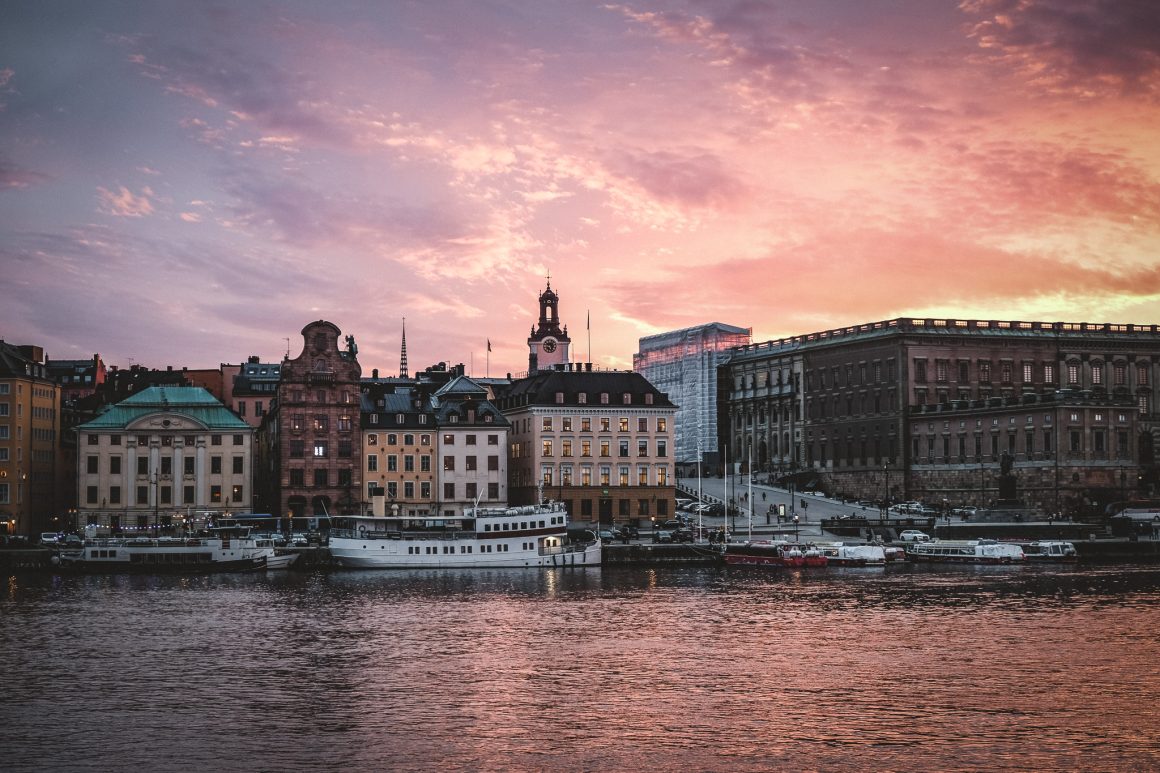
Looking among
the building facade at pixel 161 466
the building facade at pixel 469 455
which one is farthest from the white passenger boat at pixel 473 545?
the building facade at pixel 469 455

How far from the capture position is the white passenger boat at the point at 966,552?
150125 mm

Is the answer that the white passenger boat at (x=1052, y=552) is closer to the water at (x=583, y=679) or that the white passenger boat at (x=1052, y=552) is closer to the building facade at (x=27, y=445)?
the water at (x=583, y=679)

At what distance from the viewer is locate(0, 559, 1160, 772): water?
52.9m

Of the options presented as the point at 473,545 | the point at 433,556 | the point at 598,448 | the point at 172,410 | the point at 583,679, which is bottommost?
the point at 583,679

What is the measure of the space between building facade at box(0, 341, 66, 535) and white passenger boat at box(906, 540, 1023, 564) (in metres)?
89.5

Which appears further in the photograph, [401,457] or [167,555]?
[401,457]

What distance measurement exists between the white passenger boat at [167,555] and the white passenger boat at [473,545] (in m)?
7.32

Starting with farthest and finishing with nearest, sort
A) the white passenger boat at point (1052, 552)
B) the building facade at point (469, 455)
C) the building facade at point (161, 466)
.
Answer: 1. the building facade at point (469, 455)
2. the building facade at point (161, 466)
3. the white passenger boat at point (1052, 552)

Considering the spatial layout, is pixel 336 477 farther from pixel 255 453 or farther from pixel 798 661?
pixel 798 661

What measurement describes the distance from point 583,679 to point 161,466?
331 ft

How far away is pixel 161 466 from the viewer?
160250 millimetres

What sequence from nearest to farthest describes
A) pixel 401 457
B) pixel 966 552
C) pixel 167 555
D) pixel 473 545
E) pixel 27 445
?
pixel 167 555 → pixel 473 545 → pixel 966 552 → pixel 27 445 → pixel 401 457

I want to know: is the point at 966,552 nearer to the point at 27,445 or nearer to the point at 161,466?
the point at 161,466

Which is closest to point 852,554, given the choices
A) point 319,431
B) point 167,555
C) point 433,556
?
point 433,556
